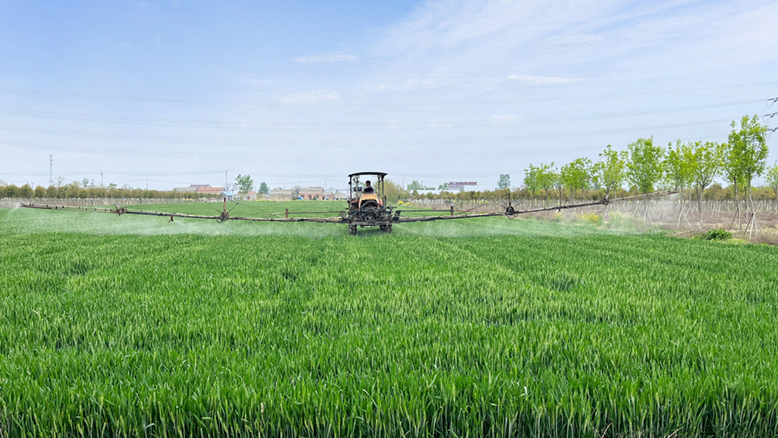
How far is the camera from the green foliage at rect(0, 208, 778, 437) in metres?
2.83

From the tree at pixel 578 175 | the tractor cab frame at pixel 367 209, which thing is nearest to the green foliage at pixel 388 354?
the tractor cab frame at pixel 367 209

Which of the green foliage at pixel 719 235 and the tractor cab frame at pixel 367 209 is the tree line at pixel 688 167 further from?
the tractor cab frame at pixel 367 209

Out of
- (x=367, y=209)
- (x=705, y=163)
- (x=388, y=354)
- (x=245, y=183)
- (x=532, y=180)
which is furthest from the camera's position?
(x=245, y=183)

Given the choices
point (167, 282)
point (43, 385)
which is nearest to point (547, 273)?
point (167, 282)

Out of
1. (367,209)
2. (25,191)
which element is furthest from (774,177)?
(25,191)

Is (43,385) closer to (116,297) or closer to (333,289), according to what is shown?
(116,297)

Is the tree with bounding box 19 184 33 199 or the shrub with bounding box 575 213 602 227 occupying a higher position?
the tree with bounding box 19 184 33 199

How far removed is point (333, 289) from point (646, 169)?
1511 inches

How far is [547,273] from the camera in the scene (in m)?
9.46

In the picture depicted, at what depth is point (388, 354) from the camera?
398 cm

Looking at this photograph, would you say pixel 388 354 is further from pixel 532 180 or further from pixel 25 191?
pixel 25 191

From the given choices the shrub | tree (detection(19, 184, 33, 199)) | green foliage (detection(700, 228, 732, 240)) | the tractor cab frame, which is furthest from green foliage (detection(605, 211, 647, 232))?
tree (detection(19, 184, 33, 199))

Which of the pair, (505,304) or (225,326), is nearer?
(225,326)

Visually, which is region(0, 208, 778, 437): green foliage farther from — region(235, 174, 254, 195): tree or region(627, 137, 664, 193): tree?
region(235, 174, 254, 195): tree
